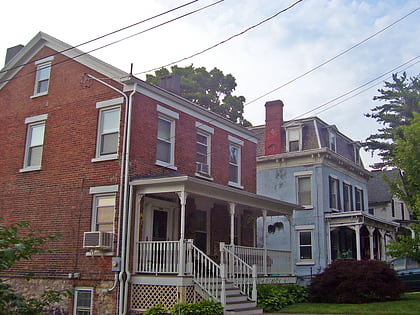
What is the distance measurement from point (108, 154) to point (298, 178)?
14.6m

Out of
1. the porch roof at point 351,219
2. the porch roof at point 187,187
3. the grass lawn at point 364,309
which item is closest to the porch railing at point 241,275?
the grass lawn at point 364,309

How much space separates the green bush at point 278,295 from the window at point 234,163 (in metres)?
5.06

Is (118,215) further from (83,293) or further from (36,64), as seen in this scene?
(36,64)

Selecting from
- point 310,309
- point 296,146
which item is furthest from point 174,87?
point 296,146

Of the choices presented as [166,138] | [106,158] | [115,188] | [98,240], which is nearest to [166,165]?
[166,138]

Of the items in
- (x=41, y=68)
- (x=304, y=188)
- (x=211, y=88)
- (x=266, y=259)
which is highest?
(x=211, y=88)

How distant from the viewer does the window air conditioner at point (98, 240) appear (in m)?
14.3

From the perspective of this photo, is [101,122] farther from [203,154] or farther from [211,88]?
[211,88]

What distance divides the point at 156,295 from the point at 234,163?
8244 mm

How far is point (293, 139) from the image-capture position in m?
28.5

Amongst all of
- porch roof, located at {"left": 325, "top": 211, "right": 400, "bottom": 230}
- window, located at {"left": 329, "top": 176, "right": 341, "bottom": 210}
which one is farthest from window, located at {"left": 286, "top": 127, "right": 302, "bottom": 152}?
porch roof, located at {"left": 325, "top": 211, "right": 400, "bottom": 230}

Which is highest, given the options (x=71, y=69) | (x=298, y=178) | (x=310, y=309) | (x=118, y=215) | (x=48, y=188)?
(x=71, y=69)

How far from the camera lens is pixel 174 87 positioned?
61.9 feet

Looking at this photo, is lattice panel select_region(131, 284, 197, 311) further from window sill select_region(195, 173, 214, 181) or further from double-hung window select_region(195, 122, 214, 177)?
double-hung window select_region(195, 122, 214, 177)
